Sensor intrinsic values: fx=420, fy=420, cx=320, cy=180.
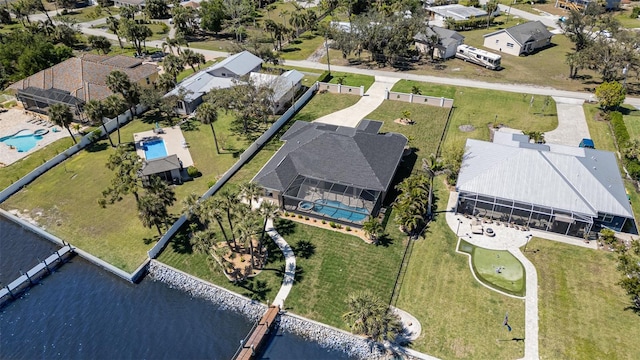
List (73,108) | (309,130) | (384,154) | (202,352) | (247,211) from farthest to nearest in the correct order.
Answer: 1. (73,108)
2. (309,130)
3. (384,154)
4. (247,211)
5. (202,352)

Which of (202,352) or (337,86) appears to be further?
(337,86)

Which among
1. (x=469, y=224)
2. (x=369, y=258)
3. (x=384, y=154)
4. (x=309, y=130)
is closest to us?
(x=369, y=258)

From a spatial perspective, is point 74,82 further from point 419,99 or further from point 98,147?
point 419,99

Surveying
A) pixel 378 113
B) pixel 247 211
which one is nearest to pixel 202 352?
pixel 247 211

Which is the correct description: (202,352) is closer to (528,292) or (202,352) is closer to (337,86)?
(528,292)

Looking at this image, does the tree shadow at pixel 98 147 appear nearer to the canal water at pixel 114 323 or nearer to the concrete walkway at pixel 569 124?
the canal water at pixel 114 323

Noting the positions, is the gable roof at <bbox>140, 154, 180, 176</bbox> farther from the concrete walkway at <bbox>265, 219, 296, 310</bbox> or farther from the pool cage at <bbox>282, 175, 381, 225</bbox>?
the pool cage at <bbox>282, 175, 381, 225</bbox>

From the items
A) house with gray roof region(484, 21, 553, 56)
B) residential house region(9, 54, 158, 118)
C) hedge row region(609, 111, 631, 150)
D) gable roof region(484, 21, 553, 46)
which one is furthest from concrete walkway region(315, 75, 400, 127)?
residential house region(9, 54, 158, 118)

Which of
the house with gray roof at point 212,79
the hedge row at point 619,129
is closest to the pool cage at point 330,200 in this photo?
the house with gray roof at point 212,79
